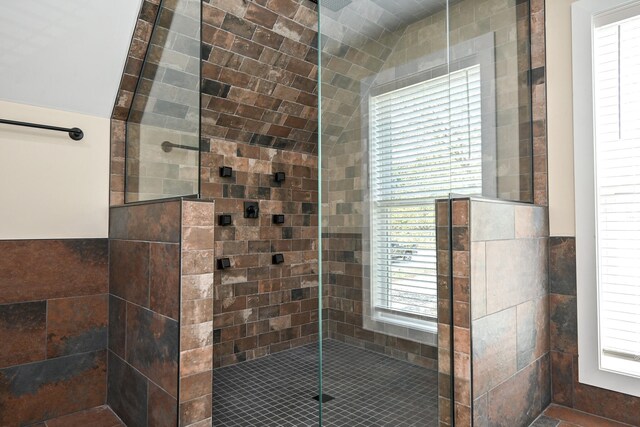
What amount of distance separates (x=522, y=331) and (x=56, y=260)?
2.53 metres

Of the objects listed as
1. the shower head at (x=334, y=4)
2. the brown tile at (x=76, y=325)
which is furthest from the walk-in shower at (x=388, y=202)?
the brown tile at (x=76, y=325)

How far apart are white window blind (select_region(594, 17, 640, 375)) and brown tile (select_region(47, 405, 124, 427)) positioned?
261 centimetres

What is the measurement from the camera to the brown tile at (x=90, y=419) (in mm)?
2066

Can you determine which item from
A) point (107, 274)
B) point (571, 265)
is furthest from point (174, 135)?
point (571, 265)

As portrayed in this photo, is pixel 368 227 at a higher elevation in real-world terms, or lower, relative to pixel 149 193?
lower

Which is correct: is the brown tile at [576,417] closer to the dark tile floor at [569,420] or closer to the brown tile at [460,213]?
the dark tile floor at [569,420]

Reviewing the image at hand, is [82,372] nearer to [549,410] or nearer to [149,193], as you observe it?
[149,193]

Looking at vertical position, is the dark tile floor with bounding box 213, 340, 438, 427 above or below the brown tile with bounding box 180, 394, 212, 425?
above

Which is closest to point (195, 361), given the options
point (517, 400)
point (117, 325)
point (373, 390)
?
point (373, 390)

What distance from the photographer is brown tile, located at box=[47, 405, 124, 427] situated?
207cm

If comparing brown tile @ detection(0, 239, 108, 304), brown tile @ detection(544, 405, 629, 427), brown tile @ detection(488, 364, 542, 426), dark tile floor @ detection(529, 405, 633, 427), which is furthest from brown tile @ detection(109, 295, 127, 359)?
brown tile @ detection(544, 405, 629, 427)

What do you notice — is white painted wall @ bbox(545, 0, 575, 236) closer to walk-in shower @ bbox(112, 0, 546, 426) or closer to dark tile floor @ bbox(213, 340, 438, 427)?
walk-in shower @ bbox(112, 0, 546, 426)

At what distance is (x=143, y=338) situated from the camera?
74.4 inches

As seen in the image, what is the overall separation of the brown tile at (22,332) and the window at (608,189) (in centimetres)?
293
